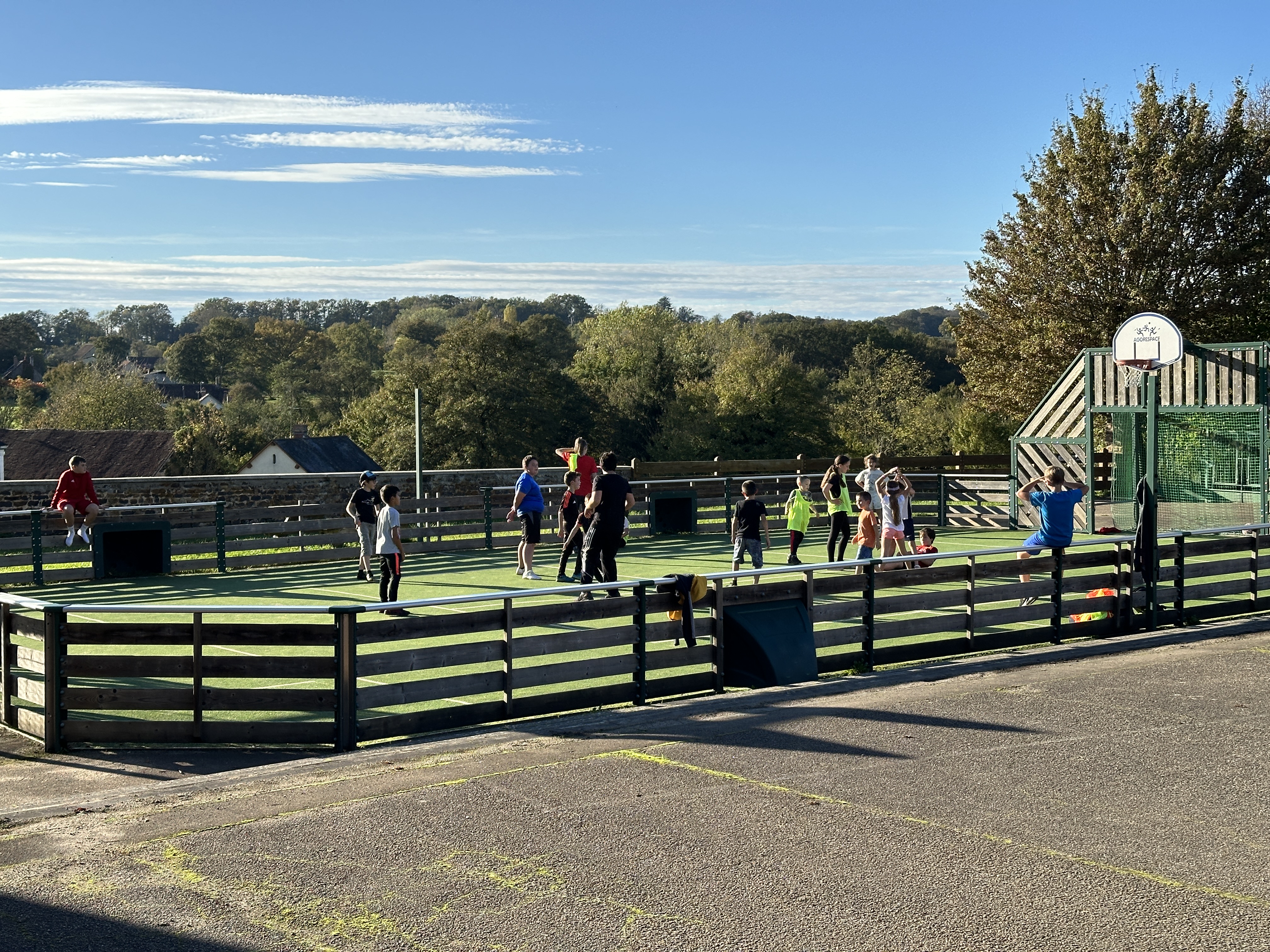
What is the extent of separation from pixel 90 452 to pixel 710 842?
69.7 meters

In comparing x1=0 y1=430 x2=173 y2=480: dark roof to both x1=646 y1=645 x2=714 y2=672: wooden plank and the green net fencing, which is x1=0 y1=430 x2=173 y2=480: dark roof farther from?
x1=646 y1=645 x2=714 y2=672: wooden plank

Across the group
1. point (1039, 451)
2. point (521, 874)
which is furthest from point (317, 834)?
point (1039, 451)

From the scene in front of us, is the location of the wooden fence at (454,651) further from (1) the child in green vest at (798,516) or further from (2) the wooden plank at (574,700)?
(1) the child in green vest at (798,516)

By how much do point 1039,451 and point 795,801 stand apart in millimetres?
21939

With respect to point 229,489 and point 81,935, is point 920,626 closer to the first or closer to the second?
point 81,935

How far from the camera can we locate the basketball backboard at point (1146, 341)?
22.0m

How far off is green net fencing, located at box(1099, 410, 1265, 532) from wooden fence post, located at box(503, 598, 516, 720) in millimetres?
16826

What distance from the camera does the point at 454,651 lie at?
932 centimetres

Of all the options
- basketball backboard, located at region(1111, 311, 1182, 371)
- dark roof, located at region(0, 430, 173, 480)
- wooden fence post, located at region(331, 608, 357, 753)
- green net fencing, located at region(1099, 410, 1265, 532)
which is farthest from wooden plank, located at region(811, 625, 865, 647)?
dark roof, located at region(0, 430, 173, 480)

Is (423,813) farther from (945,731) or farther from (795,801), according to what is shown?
(945,731)

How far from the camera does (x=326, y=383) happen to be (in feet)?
358

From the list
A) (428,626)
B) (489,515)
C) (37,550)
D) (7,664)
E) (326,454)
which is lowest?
(7,664)

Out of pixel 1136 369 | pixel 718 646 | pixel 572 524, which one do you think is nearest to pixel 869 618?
pixel 718 646

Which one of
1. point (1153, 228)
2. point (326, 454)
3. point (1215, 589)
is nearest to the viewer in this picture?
point (1215, 589)
